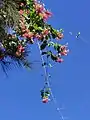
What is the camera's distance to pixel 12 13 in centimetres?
745

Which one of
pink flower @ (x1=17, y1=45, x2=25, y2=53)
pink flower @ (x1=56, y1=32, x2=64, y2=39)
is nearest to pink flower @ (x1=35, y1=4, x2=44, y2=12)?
pink flower @ (x1=56, y1=32, x2=64, y2=39)

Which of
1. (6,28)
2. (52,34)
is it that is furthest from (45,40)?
(6,28)

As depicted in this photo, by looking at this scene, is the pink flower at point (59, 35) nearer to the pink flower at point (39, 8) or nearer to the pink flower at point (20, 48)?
the pink flower at point (39, 8)

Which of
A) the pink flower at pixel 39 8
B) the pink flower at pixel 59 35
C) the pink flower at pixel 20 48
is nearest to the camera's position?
the pink flower at pixel 20 48

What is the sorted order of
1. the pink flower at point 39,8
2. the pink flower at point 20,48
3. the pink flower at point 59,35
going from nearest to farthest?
the pink flower at point 20,48
the pink flower at point 39,8
the pink flower at point 59,35

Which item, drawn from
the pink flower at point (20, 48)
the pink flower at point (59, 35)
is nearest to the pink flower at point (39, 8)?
the pink flower at point (59, 35)

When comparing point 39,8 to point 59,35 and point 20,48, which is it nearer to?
point 59,35

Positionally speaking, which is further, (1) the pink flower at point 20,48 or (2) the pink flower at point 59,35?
(2) the pink flower at point 59,35

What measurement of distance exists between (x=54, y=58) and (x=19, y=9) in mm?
923

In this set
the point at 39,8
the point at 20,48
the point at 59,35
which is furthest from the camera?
the point at 59,35

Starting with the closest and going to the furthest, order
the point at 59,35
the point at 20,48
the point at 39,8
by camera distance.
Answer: the point at 20,48 < the point at 39,8 < the point at 59,35

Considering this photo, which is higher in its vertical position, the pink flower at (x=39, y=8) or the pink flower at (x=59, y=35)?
the pink flower at (x=39, y=8)

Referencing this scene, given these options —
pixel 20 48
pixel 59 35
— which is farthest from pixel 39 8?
pixel 20 48

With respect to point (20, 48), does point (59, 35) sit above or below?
above
